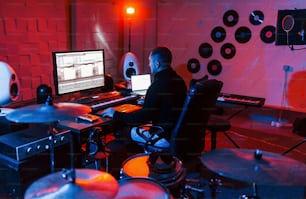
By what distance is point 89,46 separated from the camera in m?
4.21

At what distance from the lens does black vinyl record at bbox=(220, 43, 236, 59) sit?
4.79m

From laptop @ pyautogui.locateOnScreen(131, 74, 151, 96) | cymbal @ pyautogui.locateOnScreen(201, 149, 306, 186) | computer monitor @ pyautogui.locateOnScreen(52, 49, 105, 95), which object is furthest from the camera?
laptop @ pyautogui.locateOnScreen(131, 74, 151, 96)

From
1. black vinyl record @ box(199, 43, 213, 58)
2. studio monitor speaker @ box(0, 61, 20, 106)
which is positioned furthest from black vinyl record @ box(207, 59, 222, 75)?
studio monitor speaker @ box(0, 61, 20, 106)

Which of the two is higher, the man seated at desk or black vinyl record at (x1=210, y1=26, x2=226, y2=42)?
black vinyl record at (x1=210, y1=26, x2=226, y2=42)

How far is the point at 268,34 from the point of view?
4.48 m

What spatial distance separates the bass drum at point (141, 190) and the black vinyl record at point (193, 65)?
12.2 ft

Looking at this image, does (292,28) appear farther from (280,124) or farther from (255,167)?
(255,167)

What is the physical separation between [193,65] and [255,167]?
12.7ft

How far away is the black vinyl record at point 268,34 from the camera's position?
4.44 m

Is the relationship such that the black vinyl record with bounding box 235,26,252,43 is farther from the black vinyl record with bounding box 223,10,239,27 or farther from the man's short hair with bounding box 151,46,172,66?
the man's short hair with bounding box 151,46,172,66

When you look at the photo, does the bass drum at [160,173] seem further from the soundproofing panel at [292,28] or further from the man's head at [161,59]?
the soundproofing panel at [292,28]

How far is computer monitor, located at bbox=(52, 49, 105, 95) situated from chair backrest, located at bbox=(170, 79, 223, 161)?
108 centimetres

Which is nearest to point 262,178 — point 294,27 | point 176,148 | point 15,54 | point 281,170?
point 281,170

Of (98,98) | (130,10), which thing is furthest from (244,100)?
(130,10)
